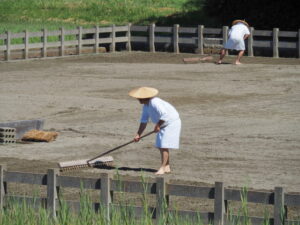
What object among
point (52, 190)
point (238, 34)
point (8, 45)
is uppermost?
point (52, 190)

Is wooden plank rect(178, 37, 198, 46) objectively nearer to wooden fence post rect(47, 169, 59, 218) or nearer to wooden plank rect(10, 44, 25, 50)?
wooden plank rect(10, 44, 25, 50)

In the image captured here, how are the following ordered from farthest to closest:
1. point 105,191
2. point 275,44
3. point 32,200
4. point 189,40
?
point 189,40 < point 275,44 < point 32,200 < point 105,191

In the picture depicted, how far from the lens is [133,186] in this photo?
422 inches

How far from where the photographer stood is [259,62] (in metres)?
31.9

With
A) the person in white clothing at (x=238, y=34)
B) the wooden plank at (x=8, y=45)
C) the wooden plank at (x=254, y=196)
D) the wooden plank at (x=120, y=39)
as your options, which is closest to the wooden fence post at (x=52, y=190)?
the wooden plank at (x=254, y=196)

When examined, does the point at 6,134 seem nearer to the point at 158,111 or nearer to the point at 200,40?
the point at 158,111

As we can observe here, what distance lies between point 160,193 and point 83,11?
1786 inches

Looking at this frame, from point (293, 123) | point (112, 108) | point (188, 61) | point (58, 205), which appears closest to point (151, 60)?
point (188, 61)

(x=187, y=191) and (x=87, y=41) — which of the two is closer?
(x=187, y=191)

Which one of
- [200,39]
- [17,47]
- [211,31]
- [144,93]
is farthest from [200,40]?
[144,93]

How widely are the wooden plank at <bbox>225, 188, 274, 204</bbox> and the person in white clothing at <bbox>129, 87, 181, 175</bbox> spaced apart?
428 centimetres

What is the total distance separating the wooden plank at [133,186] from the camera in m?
10.4

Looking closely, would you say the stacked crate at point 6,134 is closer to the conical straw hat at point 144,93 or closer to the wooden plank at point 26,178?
the conical straw hat at point 144,93

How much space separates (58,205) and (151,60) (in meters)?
21.9
